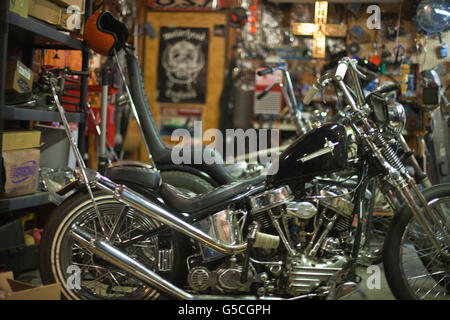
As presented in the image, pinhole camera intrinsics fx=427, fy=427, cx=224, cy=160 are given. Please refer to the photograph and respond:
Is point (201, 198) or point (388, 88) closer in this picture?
point (201, 198)

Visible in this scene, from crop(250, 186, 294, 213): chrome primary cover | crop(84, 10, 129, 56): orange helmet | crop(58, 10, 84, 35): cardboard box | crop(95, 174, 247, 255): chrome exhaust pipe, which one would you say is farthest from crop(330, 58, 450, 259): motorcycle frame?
crop(58, 10, 84, 35): cardboard box

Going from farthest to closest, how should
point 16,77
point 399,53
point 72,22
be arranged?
point 399,53
point 72,22
point 16,77

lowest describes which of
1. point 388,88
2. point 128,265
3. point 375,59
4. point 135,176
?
point 128,265

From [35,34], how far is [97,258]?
57.5 inches

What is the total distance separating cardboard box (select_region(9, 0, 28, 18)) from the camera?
2133 millimetres

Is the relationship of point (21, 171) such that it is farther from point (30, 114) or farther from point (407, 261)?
point (407, 261)

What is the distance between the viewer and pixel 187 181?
2629 mm

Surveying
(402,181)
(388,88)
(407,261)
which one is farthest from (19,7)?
(407,261)

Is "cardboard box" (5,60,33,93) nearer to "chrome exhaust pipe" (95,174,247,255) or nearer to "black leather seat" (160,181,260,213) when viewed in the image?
"chrome exhaust pipe" (95,174,247,255)

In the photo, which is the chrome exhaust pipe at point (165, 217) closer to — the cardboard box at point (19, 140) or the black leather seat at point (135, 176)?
the black leather seat at point (135, 176)

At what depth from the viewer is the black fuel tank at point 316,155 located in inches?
76.8

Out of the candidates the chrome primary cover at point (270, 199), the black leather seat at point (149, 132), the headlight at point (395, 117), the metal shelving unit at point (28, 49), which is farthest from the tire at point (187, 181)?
the headlight at point (395, 117)

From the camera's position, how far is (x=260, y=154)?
153 inches

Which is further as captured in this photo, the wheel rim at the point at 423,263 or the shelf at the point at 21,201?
the shelf at the point at 21,201
